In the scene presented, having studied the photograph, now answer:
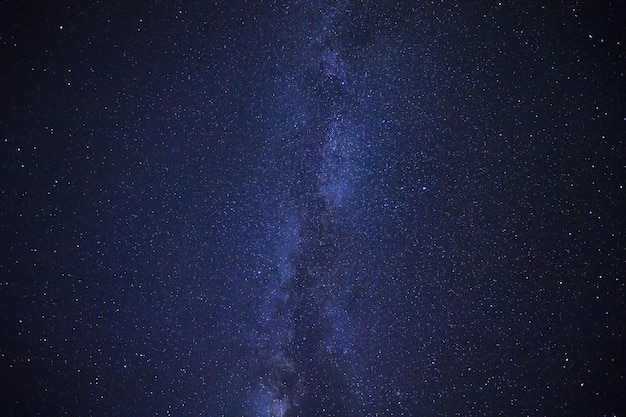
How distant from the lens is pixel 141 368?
1.26m

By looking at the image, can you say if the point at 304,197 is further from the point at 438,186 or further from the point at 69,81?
the point at 69,81

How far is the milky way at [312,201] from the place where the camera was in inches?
44.1

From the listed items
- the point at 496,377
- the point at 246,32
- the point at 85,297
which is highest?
the point at 246,32

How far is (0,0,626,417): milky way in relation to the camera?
112cm

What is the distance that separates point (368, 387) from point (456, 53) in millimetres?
1235

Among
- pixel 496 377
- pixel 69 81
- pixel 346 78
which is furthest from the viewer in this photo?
pixel 496 377

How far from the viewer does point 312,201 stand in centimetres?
129

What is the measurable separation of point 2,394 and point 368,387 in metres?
1.25

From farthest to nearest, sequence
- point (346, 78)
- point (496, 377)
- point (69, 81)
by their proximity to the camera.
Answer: point (496, 377) < point (346, 78) < point (69, 81)

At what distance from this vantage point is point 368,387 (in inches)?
55.3

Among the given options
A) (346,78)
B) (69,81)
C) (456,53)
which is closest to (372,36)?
(346,78)

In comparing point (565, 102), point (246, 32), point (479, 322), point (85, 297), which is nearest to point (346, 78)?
point (246, 32)

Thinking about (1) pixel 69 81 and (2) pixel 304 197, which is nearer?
(1) pixel 69 81

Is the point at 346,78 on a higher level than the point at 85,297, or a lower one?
higher
